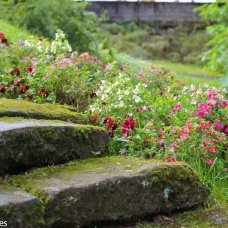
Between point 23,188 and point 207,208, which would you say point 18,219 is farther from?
point 207,208

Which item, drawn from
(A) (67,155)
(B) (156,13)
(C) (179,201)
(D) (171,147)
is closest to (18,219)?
(A) (67,155)

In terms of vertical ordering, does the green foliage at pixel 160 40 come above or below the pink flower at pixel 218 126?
below

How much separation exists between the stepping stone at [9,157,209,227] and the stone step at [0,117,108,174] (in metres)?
0.10

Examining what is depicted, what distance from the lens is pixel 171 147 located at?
3.84m

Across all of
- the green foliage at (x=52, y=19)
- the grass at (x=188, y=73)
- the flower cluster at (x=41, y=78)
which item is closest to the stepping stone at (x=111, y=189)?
the flower cluster at (x=41, y=78)

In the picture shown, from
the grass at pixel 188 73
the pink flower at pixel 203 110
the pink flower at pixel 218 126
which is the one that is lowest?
the grass at pixel 188 73

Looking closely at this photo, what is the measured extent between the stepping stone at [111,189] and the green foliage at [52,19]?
256 inches

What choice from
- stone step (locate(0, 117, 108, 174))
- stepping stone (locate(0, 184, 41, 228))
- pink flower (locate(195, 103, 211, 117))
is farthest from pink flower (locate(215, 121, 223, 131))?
stepping stone (locate(0, 184, 41, 228))

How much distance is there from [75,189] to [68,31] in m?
7.49

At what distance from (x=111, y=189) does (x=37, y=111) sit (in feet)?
3.76

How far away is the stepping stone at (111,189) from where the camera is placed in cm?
271

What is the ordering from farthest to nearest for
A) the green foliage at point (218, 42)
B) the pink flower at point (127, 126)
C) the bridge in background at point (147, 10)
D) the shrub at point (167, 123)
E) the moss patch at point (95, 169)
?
the bridge in background at point (147, 10) < the green foliage at point (218, 42) < the pink flower at point (127, 126) < the shrub at point (167, 123) < the moss patch at point (95, 169)

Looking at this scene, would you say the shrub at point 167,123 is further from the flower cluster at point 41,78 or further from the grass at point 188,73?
the grass at point 188,73

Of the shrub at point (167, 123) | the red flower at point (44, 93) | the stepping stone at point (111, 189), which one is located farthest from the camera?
the red flower at point (44, 93)
